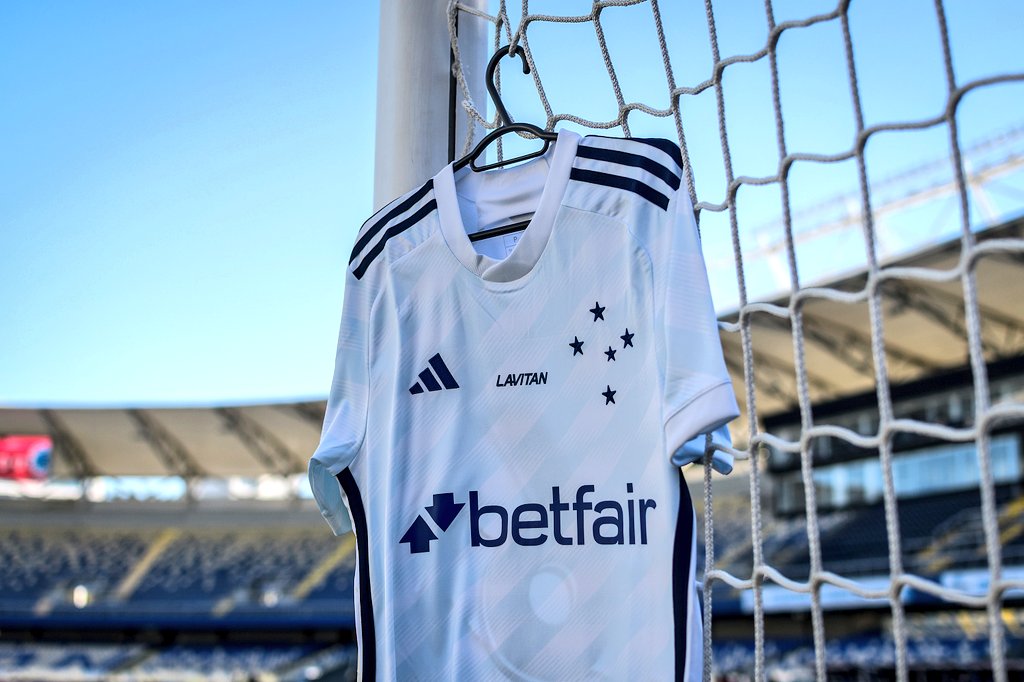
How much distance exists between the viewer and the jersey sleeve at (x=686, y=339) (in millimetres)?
1096

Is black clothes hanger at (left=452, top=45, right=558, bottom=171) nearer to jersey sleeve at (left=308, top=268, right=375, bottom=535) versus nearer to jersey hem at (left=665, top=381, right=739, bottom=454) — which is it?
jersey sleeve at (left=308, top=268, right=375, bottom=535)

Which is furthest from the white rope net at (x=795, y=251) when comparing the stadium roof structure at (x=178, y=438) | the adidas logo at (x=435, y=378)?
the stadium roof structure at (x=178, y=438)

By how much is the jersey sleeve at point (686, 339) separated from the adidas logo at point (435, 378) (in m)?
0.32

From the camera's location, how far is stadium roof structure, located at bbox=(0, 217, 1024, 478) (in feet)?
38.5

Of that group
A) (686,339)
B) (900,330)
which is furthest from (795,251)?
(900,330)

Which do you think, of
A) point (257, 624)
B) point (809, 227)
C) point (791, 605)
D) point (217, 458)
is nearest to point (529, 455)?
point (791, 605)

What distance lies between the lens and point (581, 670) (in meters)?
1.18

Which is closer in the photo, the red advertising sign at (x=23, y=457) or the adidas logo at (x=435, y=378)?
the adidas logo at (x=435, y=378)

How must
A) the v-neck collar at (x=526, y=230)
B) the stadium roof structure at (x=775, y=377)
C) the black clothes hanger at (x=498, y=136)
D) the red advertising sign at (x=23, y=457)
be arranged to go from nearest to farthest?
1. the v-neck collar at (x=526, y=230)
2. the black clothes hanger at (x=498, y=136)
3. the stadium roof structure at (x=775, y=377)
4. the red advertising sign at (x=23, y=457)

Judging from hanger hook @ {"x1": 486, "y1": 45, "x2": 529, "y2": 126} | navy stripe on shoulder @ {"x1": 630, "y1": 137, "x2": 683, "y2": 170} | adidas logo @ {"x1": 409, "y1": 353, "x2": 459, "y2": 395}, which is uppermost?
hanger hook @ {"x1": 486, "y1": 45, "x2": 529, "y2": 126}

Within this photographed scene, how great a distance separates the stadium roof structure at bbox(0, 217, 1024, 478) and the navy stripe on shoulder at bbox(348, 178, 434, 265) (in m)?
7.43

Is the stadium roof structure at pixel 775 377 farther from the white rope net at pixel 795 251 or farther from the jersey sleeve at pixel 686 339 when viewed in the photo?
the jersey sleeve at pixel 686 339

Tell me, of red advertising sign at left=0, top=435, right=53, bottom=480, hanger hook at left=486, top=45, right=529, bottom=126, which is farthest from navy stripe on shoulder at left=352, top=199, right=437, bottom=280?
red advertising sign at left=0, top=435, right=53, bottom=480

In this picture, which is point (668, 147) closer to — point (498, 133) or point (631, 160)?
point (631, 160)
